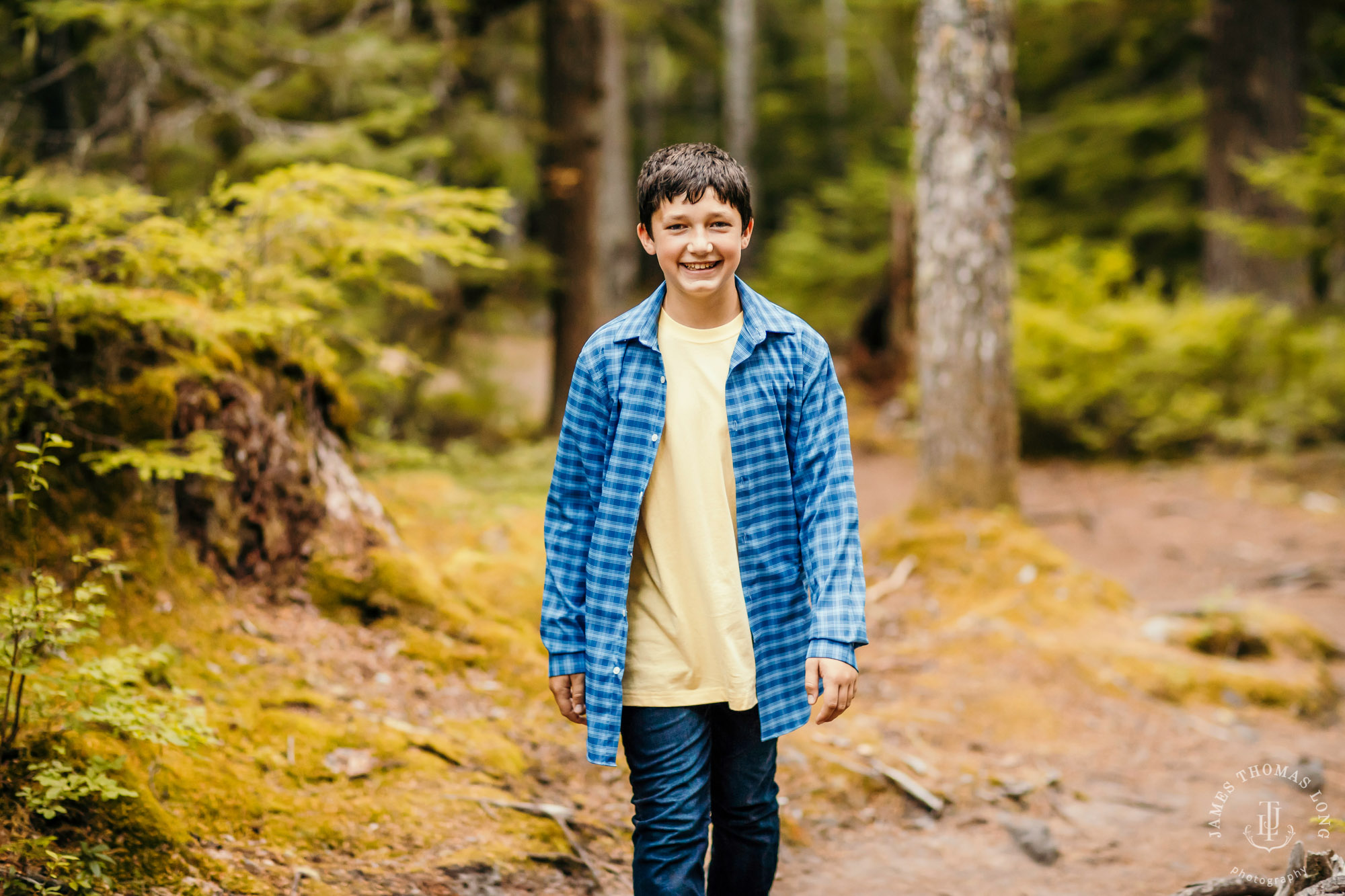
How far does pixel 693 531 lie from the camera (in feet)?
8.09

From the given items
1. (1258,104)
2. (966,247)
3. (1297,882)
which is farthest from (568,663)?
(1258,104)

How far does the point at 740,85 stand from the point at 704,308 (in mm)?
19843

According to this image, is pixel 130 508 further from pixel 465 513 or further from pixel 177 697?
pixel 465 513

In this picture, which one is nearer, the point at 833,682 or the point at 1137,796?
the point at 833,682

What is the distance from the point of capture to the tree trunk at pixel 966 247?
21.5 ft

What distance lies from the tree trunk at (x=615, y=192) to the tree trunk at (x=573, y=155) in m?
0.15

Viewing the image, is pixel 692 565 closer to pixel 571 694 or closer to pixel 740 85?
pixel 571 694

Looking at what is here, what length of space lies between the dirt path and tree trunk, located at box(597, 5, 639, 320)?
5.93 metres

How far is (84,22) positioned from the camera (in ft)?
19.8

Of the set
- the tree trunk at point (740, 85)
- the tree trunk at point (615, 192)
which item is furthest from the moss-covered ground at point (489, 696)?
the tree trunk at point (740, 85)

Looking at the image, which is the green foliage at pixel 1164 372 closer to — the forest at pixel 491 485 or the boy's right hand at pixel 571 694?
the forest at pixel 491 485

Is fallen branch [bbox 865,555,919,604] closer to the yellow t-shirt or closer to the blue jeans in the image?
the blue jeans

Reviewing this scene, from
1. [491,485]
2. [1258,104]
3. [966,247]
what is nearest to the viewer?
[491,485]

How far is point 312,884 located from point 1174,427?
1090cm
